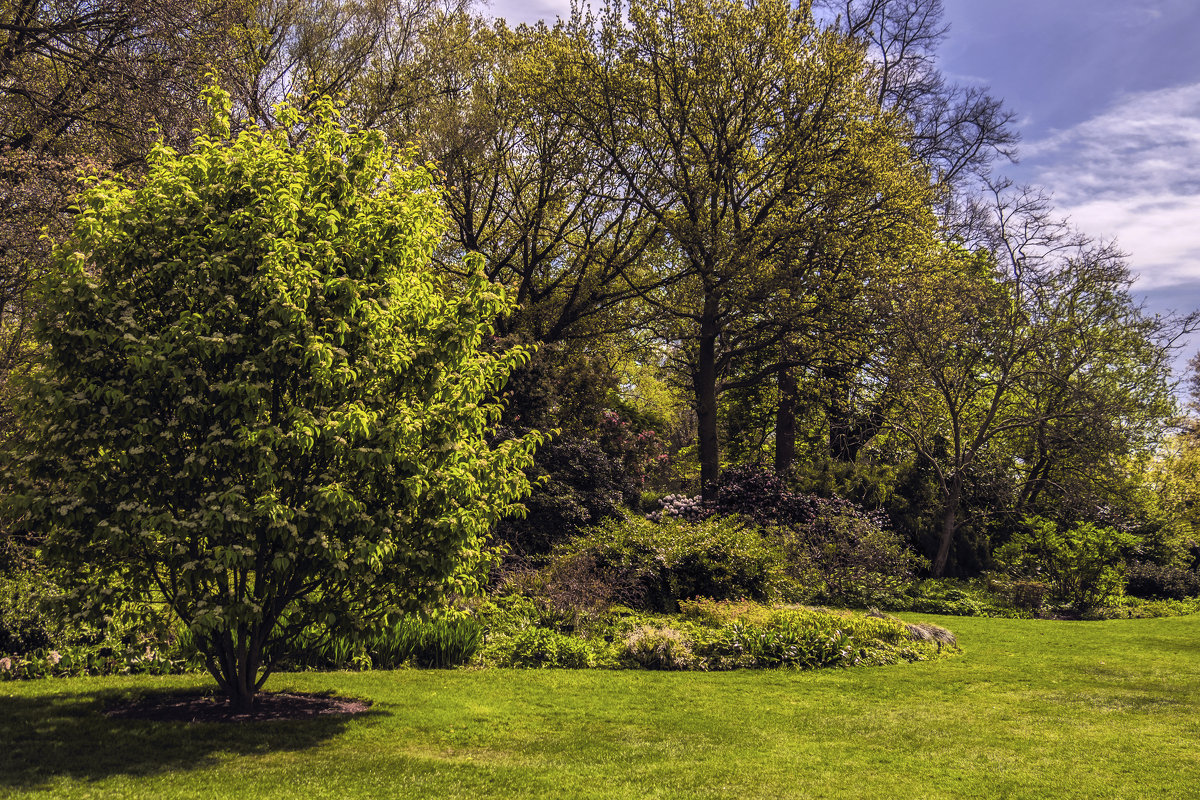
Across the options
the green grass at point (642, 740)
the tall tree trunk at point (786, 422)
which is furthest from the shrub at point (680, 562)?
the tall tree trunk at point (786, 422)

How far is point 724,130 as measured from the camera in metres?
21.7

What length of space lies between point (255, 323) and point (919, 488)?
20624 millimetres

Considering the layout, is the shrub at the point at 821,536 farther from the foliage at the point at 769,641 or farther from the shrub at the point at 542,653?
the shrub at the point at 542,653

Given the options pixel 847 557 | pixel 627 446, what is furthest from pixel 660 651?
pixel 627 446

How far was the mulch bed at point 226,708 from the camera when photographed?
7848 millimetres

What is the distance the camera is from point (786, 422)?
27.5 metres

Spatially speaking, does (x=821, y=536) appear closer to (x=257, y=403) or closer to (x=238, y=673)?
(x=238, y=673)

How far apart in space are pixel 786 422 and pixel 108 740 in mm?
23105

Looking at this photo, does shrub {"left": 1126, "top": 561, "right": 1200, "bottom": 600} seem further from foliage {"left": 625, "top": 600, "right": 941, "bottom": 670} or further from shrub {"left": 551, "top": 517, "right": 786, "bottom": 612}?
foliage {"left": 625, "top": 600, "right": 941, "bottom": 670}

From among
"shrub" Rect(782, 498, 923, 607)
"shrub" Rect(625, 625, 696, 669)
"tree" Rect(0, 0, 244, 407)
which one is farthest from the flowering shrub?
Answer: "tree" Rect(0, 0, 244, 407)

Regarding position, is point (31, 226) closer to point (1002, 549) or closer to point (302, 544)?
point (302, 544)

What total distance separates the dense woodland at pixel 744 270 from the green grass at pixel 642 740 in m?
8.46

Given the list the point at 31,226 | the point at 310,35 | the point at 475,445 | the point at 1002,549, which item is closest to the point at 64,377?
the point at 475,445

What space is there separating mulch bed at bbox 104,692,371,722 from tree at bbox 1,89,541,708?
34cm
